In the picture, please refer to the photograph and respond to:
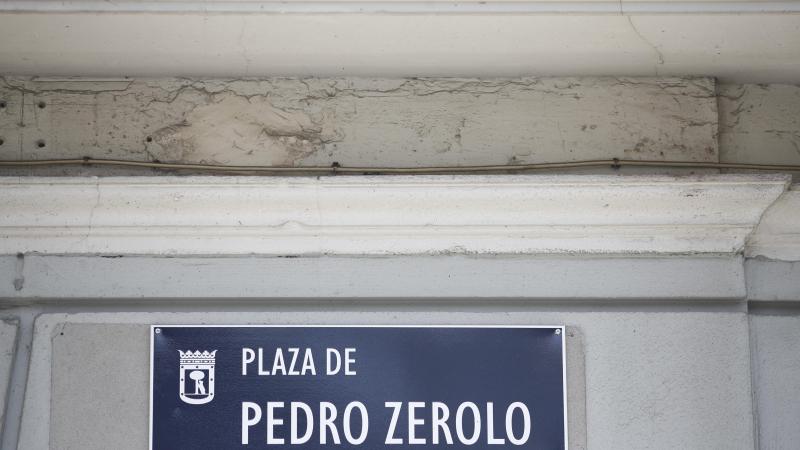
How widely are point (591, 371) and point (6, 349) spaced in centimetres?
174

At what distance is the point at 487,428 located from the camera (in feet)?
10.5

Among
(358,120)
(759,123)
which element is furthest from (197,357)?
(759,123)

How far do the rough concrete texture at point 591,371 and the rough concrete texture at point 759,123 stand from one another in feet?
1.85

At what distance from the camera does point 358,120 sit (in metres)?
3.45

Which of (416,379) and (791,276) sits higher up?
(791,276)

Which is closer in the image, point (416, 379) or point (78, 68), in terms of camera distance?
point (416, 379)

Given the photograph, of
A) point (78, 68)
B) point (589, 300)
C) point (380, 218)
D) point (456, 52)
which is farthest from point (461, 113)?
point (78, 68)

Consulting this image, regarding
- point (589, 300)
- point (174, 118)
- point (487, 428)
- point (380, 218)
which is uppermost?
point (174, 118)

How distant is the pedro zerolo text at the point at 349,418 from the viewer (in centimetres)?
318

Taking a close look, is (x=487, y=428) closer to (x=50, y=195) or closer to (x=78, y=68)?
(x=50, y=195)

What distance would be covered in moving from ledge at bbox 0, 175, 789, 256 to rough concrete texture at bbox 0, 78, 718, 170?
24cm

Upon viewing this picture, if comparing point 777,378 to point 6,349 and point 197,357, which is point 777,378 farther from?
point 6,349

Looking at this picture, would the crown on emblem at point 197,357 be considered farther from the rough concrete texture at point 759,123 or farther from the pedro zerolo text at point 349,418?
the rough concrete texture at point 759,123

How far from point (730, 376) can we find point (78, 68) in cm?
223
